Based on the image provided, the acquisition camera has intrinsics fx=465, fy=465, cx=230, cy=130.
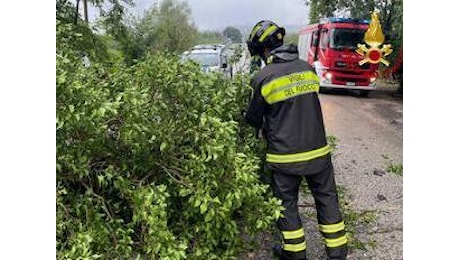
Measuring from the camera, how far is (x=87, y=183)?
110 inches

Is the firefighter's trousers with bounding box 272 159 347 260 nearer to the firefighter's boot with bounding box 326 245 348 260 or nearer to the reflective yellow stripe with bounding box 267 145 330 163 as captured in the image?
the firefighter's boot with bounding box 326 245 348 260

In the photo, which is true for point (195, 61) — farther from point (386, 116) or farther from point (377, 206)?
point (386, 116)

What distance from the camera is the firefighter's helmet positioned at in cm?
340

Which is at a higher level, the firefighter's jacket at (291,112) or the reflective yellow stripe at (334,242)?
the firefighter's jacket at (291,112)

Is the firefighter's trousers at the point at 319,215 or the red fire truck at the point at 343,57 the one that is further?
the red fire truck at the point at 343,57

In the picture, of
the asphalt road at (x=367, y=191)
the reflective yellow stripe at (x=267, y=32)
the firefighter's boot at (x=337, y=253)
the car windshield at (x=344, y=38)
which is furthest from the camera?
the car windshield at (x=344, y=38)

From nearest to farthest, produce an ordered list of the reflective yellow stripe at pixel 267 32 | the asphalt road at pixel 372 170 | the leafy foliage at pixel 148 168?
1. the leafy foliage at pixel 148 168
2. the reflective yellow stripe at pixel 267 32
3. the asphalt road at pixel 372 170

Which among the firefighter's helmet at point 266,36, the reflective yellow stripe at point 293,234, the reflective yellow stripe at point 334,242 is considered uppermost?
the firefighter's helmet at point 266,36

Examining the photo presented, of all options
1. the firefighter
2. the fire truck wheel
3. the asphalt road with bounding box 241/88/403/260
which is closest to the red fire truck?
the fire truck wheel

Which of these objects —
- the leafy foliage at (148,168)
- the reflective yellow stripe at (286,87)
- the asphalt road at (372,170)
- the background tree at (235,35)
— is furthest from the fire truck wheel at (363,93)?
the leafy foliage at (148,168)

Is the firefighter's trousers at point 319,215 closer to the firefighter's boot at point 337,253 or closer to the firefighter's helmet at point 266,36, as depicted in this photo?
the firefighter's boot at point 337,253

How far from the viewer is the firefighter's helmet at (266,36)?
3.40 meters

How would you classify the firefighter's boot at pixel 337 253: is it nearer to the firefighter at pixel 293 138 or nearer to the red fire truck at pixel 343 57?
the firefighter at pixel 293 138

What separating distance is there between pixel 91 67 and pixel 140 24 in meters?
3.56
